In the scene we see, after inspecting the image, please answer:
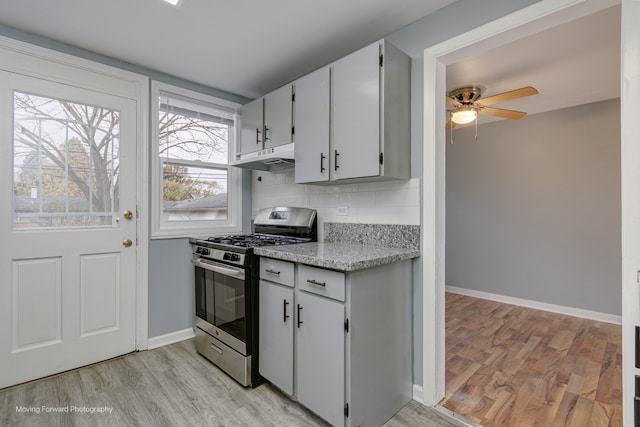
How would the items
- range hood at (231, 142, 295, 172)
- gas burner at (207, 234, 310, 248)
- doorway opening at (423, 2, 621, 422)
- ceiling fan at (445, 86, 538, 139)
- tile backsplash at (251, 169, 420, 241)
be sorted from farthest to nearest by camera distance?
doorway opening at (423, 2, 621, 422) < ceiling fan at (445, 86, 538, 139) < range hood at (231, 142, 295, 172) < gas burner at (207, 234, 310, 248) < tile backsplash at (251, 169, 420, 241)

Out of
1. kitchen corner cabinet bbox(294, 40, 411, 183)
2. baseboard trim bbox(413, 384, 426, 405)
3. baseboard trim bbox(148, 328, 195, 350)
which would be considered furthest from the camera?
baseboard trim bbox(148, 328, 195, 350)

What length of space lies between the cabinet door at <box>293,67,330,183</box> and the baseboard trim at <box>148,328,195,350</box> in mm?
1783

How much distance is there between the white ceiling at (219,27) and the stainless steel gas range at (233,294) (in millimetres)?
1272

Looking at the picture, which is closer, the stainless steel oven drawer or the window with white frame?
the stainless steel oven drawer

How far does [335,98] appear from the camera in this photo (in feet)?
6.52

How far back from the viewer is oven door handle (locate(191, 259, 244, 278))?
2.06m

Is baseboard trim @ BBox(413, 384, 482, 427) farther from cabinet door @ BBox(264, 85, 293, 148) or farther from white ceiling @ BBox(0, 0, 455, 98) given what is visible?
white ceiling @ BBox(0, 0, 455, 98)

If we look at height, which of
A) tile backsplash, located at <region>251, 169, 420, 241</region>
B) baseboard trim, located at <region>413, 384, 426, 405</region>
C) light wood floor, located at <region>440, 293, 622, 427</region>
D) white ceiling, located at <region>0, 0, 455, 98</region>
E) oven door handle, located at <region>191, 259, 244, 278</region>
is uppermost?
white ceiling, located at <region>0, 0, 455, 98</region>

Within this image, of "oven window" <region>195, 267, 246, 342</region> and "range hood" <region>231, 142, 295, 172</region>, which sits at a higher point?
"range hood" <region>231, 142, 295, 172</region>

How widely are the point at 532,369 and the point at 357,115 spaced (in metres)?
2.29

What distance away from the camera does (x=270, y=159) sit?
2.51 metres

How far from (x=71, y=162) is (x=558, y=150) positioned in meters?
4.84

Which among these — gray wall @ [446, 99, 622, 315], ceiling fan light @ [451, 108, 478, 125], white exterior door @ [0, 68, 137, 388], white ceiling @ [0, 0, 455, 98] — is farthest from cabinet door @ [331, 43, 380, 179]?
gray wall @ [446, 99, 622, 315]

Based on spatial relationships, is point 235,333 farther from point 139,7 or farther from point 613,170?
point 613,170
